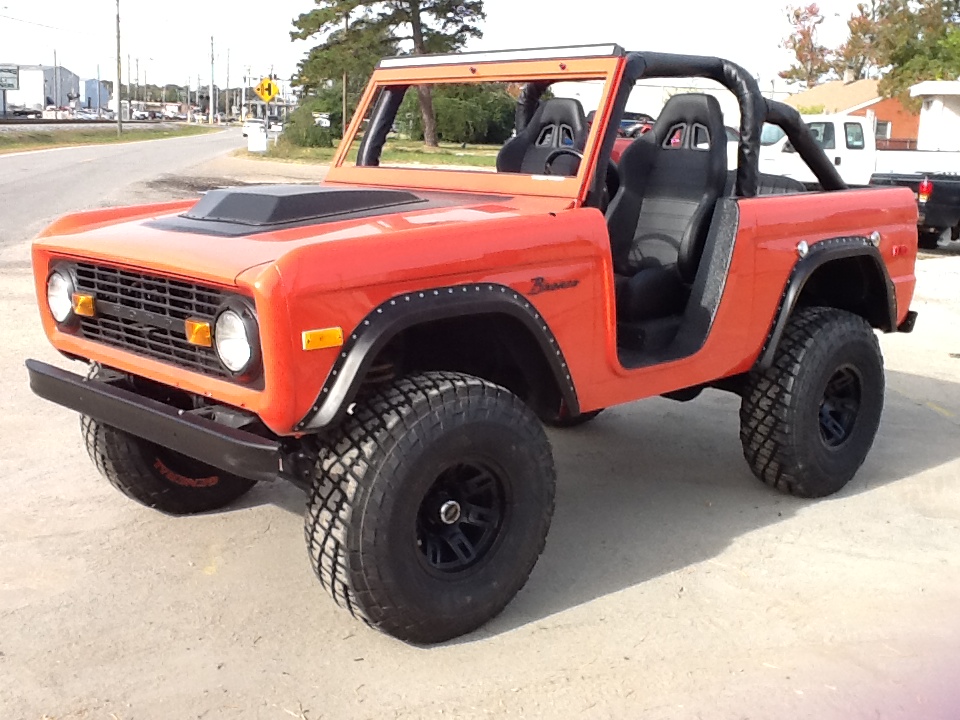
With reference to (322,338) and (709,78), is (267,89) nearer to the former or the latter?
(709,78)

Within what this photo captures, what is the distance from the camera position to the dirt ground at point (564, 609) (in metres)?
3.03

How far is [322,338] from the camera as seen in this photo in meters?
2.90

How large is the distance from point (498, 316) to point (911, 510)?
2.34 m

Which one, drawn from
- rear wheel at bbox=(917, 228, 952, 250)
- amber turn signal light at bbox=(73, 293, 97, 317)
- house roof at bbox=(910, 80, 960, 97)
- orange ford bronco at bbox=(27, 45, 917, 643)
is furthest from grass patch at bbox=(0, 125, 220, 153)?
amber turn signal light at bbox=(73, 293, 97, 317)

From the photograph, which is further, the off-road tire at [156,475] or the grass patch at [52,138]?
the grass patch at [52,138]

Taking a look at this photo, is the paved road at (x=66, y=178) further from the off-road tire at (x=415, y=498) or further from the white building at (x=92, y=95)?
the white building at (x=92, y=95)

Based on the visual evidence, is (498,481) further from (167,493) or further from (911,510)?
(911,510)

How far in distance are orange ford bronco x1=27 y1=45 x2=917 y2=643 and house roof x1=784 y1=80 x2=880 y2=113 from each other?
39.0m

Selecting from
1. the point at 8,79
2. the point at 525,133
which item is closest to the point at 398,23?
the point at 525,133

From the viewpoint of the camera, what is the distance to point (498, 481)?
339 cm

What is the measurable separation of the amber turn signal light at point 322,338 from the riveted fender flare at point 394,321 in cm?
4

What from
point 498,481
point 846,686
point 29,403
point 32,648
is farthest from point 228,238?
point 29,403

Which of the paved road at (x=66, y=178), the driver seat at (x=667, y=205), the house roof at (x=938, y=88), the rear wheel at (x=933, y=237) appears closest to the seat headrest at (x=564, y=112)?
the driver seat at (x=667, y=205)

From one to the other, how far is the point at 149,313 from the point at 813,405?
9.14 feet
